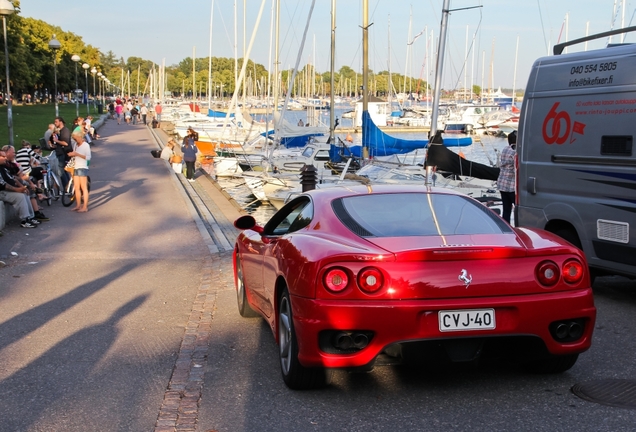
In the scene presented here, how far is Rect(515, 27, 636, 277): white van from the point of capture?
868cm

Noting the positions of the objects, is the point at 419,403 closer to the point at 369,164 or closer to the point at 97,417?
A: the point at 97,417

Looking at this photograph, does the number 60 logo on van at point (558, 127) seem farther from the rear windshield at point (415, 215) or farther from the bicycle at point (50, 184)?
the bicycle at point (50, 184)

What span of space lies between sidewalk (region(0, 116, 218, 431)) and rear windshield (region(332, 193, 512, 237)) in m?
1.84

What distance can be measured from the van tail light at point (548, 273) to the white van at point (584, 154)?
332cm

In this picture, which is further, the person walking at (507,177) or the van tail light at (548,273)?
the person walking at (507,177)

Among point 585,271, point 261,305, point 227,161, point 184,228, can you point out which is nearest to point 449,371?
point 585,271

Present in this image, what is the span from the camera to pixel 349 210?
252 inches

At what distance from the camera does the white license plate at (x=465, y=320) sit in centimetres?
534

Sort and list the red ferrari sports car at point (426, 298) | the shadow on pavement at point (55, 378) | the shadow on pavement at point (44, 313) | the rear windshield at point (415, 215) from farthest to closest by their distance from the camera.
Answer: the shadow on pavement at point (44, 313) → the rear windshield at point (415, 215) → the shadow on pavement at point (55, 378) → the red ferrari sports car at point (426, 298)

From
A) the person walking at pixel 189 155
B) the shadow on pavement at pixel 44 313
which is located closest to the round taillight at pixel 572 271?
the shadow on pavement at pixel 44 313

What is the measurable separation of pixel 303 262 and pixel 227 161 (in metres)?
29.0

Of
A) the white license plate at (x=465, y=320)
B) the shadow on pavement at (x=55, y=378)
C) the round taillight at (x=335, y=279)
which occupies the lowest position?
the shadow on pavement at (x=55, y=378)

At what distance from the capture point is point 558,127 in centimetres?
960

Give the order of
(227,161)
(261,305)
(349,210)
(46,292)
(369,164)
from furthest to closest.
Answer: (227,161), (369,164), (46,292), (261,305), (349,210)
